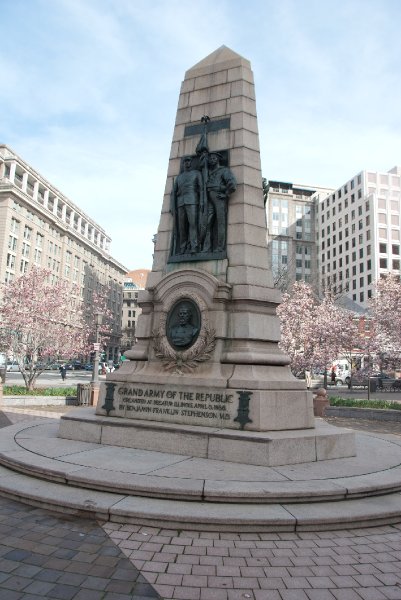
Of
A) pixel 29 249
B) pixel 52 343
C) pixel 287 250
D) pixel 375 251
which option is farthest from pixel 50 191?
pixel 52 343

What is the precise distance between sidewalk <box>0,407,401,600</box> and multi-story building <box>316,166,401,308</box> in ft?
247

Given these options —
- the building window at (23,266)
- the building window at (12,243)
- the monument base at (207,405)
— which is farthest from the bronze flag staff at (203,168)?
the building window at (23,266)

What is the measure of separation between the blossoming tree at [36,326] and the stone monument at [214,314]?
15.3 m

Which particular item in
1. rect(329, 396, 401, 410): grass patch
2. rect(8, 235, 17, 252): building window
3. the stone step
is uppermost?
rect(8, 235, 17, 252): building window

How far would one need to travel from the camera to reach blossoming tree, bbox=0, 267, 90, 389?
2476cm

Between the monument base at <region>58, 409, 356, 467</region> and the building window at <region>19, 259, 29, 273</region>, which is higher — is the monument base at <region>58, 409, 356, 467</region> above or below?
below

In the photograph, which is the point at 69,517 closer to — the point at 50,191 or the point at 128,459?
the point at 128,459

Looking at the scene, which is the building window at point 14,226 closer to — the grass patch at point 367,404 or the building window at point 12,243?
the building window at point 12,243

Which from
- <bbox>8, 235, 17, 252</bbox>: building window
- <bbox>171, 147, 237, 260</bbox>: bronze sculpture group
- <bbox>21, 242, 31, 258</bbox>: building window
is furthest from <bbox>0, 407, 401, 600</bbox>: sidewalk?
<bbox>21, 242, 31, 258</bbox>: building window

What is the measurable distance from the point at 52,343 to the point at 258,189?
66.8 feet

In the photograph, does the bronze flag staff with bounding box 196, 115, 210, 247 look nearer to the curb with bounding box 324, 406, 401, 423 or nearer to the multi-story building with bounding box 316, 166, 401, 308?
the curb with bounding box 324, 406, 401, 423

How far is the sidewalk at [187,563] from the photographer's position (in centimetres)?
360

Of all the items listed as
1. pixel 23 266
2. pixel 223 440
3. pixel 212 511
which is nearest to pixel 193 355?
pixel 223 440

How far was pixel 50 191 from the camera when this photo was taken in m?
88.9
